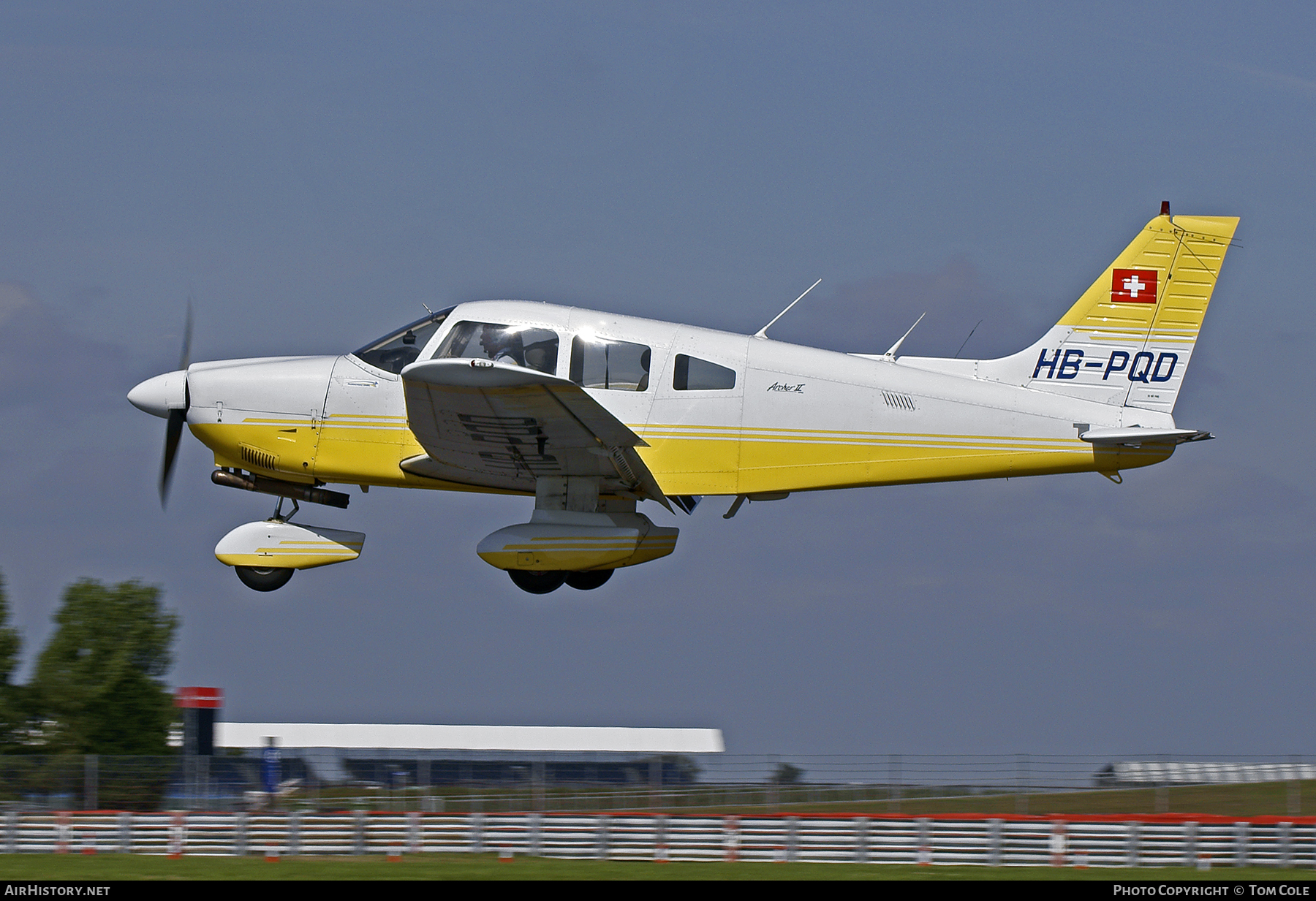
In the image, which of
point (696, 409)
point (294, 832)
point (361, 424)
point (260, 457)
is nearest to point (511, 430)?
point (696, 409)

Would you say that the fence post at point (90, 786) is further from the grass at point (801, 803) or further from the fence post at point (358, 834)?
the fence post at point (358, 834)

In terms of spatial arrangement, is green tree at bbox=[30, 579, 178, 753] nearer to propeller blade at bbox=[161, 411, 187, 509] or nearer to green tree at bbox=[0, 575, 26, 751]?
green tree at bbox=[0, 575, 26, 751]

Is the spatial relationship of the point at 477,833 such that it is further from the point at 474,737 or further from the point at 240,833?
the point at 474,737

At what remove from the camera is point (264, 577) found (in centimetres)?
1391

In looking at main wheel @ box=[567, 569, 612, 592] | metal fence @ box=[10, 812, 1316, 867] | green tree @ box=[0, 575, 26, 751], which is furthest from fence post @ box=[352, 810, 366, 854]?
green tree @ box=[0, 575, 26, 751]

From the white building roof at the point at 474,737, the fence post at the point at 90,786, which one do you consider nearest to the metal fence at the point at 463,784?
the fence post at the point at 90,786

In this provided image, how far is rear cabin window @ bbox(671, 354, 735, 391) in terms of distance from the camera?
43.4 ft

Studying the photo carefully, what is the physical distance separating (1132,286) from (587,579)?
6.00m

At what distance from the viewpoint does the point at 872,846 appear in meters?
13.4

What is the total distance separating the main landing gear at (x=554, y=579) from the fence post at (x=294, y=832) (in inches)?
117

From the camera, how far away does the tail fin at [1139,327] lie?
533 inches

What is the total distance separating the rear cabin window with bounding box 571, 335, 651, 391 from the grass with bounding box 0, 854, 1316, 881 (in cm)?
423

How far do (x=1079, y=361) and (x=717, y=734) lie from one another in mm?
16807
